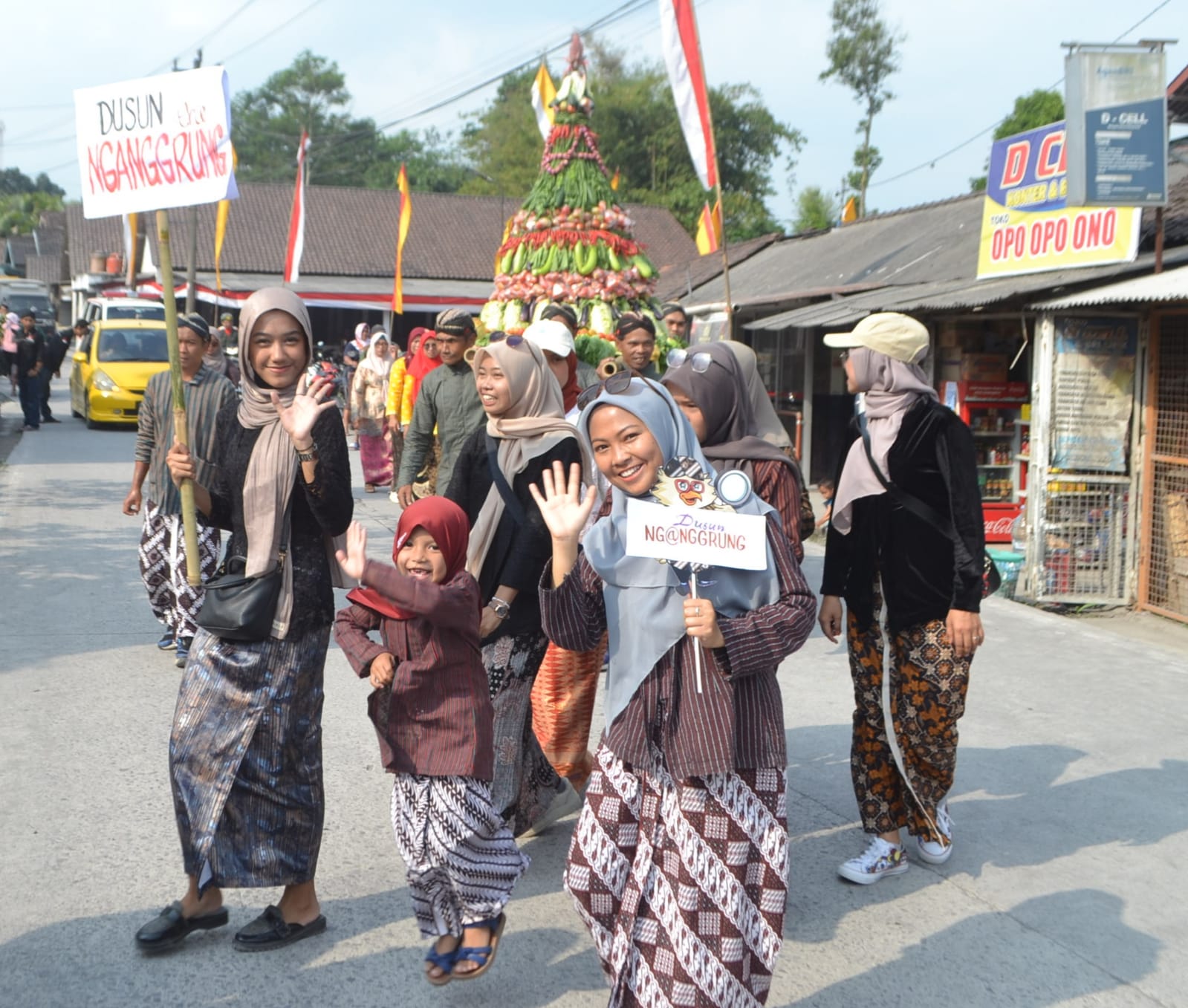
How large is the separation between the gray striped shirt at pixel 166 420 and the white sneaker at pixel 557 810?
2.40m

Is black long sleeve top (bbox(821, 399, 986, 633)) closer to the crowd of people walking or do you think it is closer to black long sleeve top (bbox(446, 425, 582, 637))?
the crowd of people walking

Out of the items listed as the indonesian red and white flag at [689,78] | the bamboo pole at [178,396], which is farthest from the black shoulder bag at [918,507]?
the indonesian red and white flag at [689,78]

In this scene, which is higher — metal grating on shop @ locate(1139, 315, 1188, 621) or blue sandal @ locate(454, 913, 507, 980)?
metal grating on shop @ locate(1139, 315, 1188, 621)

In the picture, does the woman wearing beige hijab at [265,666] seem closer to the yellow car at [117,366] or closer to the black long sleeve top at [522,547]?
the black long sleeve top at [522,547]

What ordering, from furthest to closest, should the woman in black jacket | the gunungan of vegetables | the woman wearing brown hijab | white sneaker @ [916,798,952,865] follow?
the gunungan of vegetables < white sneaker @ [916,798,952,865] < the woman in black jacket < the woman wearing brown hijab

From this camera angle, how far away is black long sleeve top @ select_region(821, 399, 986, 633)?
4051 mm

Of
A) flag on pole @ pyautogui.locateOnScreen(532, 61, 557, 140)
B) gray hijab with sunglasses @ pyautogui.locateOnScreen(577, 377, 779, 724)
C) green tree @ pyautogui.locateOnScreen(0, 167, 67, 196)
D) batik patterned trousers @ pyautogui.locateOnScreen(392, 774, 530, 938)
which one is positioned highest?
green tree @ pyautogui.locateOnScreen(0, 167, 67, 196)

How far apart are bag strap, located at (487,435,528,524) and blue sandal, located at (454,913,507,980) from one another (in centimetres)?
125

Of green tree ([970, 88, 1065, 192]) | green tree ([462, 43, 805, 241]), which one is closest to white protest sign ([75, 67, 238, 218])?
green tree ([970, 88, 1065, 192])

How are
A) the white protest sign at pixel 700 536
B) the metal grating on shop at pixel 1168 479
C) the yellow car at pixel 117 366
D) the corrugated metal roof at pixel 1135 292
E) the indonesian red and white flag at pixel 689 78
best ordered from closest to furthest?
1. the white protest sign at pixel 700 536
2. the corrugated metal roof at pixel 1135 292
3. the metal grating on shop at pixel 1168 479
4. the indonesian red and white flag at pixel 689 78
5. the yellow car at pixel 117 366

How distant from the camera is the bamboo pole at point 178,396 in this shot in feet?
11.8

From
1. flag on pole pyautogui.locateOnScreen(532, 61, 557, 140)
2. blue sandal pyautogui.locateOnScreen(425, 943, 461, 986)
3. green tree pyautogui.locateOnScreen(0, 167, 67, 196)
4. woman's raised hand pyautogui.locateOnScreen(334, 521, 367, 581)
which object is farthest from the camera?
green tree pyautogui.locateOnScreen(0, 167, 67, 196)

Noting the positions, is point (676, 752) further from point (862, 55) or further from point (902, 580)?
point (862, 55)

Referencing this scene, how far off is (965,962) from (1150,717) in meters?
3.07
